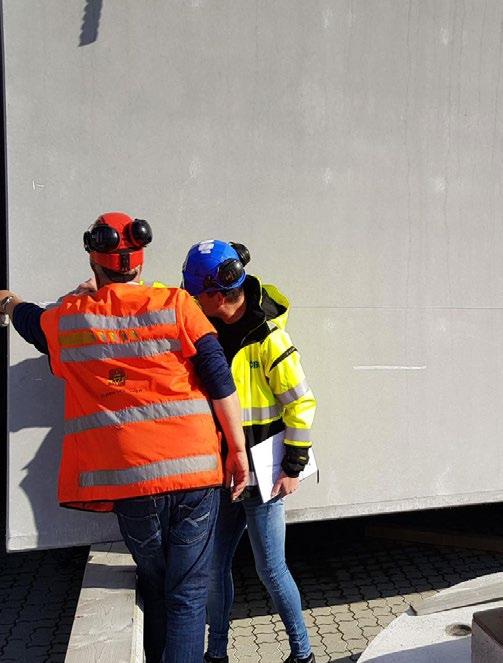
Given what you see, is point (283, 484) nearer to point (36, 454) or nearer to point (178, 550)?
point (178, 550)

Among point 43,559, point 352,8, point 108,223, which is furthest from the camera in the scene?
point 43,559

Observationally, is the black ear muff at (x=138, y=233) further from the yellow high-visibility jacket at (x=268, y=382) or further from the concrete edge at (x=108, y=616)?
the concrete edge at (x=108, y=616)

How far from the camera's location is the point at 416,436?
393 cm

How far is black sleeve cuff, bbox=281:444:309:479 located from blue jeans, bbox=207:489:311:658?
17 centimetres

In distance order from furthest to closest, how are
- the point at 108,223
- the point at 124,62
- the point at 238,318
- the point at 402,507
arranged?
the point at 402,507 → the point at 124,62 → the point at 238,318 → the point at 108,223

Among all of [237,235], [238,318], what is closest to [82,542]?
[238,318]

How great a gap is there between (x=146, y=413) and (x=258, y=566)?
42.0 inches

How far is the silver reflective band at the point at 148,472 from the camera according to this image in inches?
94.5

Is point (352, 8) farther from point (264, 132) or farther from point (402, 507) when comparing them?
point (402, 507)

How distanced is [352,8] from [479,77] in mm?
783

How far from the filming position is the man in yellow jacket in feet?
9.26

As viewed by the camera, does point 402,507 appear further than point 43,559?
No

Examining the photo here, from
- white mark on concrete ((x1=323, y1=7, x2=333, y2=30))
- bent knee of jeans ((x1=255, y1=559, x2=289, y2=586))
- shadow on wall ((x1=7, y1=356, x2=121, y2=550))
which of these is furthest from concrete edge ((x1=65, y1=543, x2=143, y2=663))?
white mark on concrete ((x1=323, y1=7, x2=333, y2=30))

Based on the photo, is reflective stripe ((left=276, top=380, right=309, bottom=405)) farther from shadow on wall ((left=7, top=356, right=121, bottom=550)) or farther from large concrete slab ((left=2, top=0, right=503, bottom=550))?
shadow on wall ((left=7, top=356, right=121, bottom=550))
